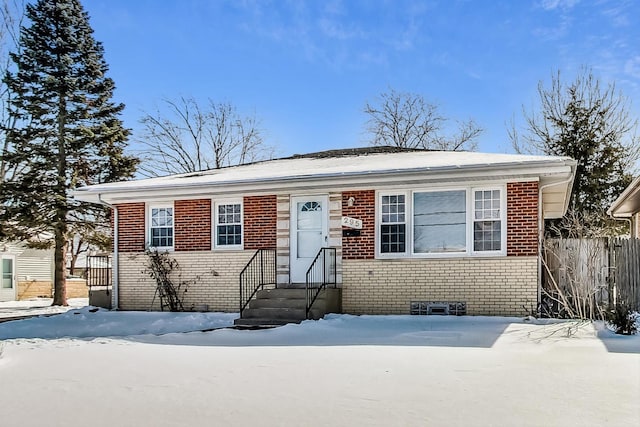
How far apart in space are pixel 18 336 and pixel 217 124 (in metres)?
27.2

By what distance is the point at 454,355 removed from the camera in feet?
23.4

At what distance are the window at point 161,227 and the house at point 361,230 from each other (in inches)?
1.0

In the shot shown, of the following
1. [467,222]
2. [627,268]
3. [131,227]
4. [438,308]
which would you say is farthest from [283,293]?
[627,268]

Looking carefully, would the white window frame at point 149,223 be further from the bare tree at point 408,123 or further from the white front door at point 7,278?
the bare tree at point 408,123

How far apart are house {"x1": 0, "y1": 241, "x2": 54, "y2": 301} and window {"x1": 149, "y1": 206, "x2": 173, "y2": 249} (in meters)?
11.8

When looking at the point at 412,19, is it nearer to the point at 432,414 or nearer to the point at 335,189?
the point at 335,189

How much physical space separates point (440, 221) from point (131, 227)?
7.53 metres

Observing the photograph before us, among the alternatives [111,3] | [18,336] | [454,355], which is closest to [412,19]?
[111,3]

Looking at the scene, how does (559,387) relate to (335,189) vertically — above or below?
below

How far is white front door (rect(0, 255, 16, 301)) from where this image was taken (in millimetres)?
24422

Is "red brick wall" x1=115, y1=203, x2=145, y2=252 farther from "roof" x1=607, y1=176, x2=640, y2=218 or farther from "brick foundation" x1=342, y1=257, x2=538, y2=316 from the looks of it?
"roof" x1=607, y1=176, x2=640, y2=218

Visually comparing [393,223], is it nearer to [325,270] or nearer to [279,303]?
[325,270]

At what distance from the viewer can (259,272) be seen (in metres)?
13.0

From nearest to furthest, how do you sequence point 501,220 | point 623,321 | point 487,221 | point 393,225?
point 623,321
point 501,220
point 487,221
point 393,225
